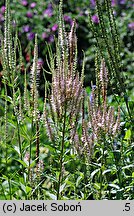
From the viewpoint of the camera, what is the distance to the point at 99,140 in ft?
9.50

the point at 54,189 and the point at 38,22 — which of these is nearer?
the point at 54,189

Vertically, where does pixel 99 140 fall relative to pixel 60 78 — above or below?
below

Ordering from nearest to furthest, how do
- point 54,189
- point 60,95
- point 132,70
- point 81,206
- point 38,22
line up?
point 60,95, point 81,206, point 54,189, point 132,70, point 38,22

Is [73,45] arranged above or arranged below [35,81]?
above

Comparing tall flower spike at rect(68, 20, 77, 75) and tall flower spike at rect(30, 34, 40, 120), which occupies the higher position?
tall flower spike at rect(68, 20, 77, 75)

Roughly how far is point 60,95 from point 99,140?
1.48 feet

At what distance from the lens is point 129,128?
341cm

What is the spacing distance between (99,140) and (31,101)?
42 cm

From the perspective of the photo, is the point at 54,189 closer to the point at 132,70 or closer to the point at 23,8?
the point at 132,70

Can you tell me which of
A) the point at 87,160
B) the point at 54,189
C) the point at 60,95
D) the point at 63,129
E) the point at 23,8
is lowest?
the point at 54,189

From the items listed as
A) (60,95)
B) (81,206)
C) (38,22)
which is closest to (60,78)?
(60,95)

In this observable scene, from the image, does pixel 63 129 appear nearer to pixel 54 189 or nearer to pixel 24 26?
pixel 54 189

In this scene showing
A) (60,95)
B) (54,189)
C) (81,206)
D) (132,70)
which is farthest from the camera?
(132,70)

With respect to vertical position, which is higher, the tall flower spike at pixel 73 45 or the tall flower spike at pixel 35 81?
the tall flower spike at pixel 73 45
